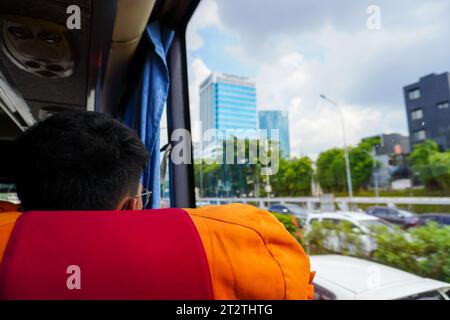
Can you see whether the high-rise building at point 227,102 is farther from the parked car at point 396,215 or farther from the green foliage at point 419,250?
the green foliage at point 419,250

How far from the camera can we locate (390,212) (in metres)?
1.45

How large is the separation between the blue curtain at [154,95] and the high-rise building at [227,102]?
11.1 inches

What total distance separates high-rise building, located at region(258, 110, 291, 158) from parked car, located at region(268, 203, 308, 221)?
0.95 ft

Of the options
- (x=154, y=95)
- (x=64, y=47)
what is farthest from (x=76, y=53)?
(x=154, y=95)

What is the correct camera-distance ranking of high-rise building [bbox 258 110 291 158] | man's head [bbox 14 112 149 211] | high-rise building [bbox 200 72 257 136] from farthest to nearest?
high-rise building [bbox 200 72 257 136] < high-rise building [bbox 258 110 291 158] < man's head [bbox 14 112 149 211]

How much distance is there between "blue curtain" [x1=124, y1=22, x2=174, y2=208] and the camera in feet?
6.23

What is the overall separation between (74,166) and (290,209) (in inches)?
46.0

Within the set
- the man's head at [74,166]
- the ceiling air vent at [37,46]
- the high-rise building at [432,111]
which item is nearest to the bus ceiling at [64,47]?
the ceiling air vent at [37,46]

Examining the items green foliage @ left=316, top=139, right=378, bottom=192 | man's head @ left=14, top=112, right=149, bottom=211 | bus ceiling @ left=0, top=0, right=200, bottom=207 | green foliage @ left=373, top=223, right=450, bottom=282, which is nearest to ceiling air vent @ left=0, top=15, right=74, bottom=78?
bus ceiling @ left=0, top=0, right=200, bottom=207

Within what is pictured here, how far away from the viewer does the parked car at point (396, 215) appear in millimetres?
1236

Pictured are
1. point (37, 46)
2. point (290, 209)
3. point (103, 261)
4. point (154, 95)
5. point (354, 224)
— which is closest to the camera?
point (103, 261)

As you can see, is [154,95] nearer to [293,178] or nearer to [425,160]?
[293,178]

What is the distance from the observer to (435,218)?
105 cm

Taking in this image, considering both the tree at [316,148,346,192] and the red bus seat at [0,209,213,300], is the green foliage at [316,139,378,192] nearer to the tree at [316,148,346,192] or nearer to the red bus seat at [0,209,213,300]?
the tree at [316,148,346,192]
